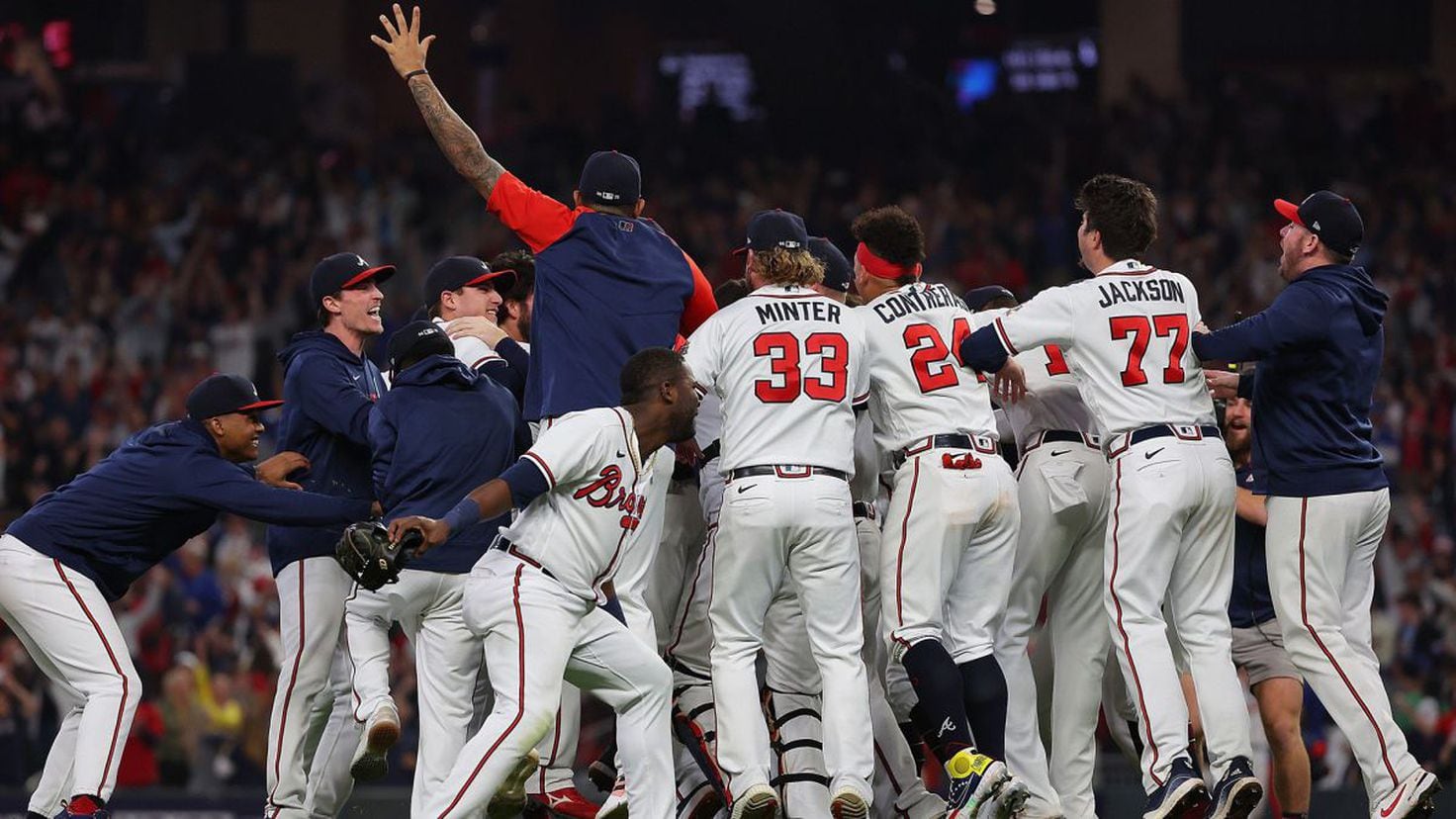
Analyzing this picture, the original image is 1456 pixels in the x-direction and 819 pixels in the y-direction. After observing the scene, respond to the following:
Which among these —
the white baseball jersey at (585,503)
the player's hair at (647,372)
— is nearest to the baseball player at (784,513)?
the player's hair at (647,372)

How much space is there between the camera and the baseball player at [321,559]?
27.7 feet

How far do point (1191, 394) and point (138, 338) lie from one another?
1427cm

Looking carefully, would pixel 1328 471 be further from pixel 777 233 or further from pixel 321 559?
pixel 321 559

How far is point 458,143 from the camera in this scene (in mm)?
8562

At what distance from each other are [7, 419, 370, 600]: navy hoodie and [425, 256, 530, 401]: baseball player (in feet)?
3.13

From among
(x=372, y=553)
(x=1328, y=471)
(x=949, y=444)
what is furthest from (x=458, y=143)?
(x=1328, y=471)

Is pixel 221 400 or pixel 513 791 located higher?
pixel 221 400

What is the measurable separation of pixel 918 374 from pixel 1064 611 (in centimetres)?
134

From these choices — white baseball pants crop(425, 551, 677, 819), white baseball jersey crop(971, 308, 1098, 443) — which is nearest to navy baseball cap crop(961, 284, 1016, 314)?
white baseball jersey crop(971, 308, 1098, 443)

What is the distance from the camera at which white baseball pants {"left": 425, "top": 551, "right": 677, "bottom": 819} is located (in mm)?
7152

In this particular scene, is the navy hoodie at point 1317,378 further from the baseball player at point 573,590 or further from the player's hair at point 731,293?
the baseball player at point 573,590

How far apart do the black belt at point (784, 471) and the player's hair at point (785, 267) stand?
0.84 m

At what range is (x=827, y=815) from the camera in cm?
841

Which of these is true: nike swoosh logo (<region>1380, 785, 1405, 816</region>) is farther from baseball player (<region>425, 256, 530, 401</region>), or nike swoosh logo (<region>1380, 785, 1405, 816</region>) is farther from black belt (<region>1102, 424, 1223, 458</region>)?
baseball player (<region>425, 256, 530, 401</region>)
